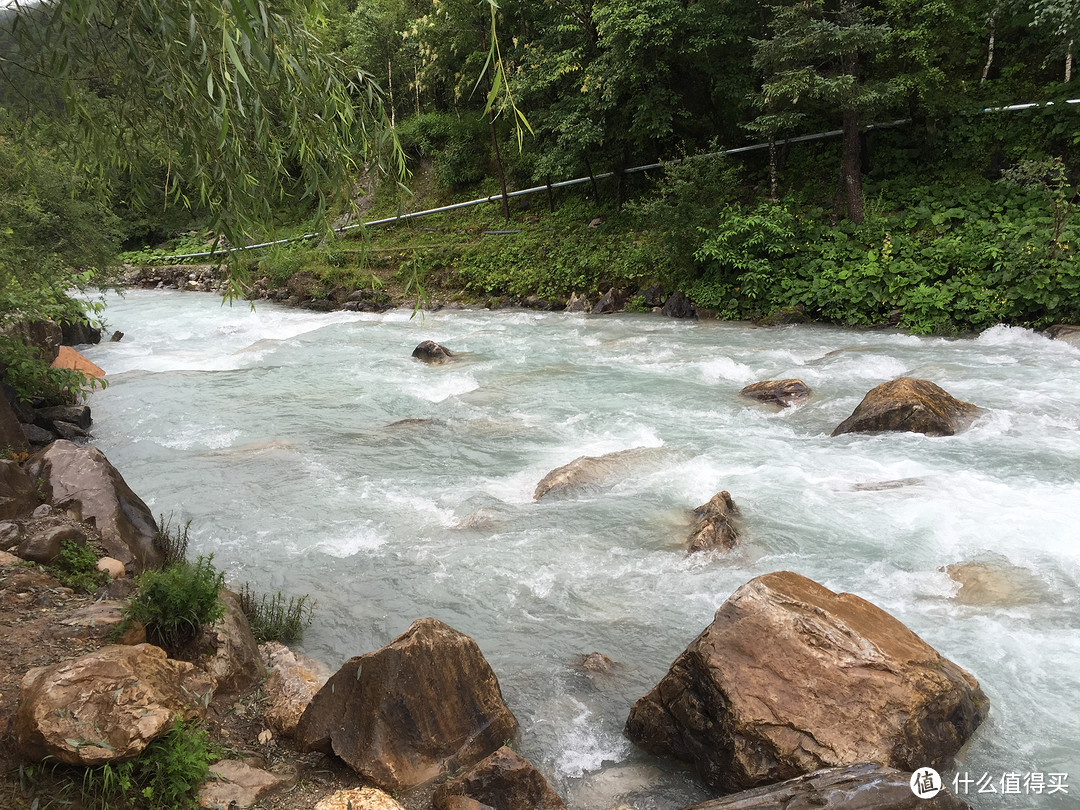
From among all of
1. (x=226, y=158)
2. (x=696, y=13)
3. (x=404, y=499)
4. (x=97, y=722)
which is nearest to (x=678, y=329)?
(x=696, y=13)

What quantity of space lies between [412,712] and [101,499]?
13.1 feet

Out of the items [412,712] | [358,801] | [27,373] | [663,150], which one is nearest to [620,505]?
[412,712]

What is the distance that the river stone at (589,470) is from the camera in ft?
26.8

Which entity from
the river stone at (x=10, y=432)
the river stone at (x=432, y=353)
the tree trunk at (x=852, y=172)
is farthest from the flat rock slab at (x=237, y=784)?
the tree trunk at (x=852, y=172)

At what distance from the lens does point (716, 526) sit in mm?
6828

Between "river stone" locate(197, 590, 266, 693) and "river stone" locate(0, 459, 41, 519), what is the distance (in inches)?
92.3

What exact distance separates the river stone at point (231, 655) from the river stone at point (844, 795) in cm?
288

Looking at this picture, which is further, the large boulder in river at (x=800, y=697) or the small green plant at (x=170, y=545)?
the small green plant at (x=170, y=545)

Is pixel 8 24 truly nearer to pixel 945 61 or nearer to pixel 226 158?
pixel 226 158

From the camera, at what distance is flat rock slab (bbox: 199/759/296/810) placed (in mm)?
3559

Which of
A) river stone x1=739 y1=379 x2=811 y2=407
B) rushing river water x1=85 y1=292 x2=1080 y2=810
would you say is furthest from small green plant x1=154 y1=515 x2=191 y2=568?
river stone x1=739 y1=379 x2=811 y2=407

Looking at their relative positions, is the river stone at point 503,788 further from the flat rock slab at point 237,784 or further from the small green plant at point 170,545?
the small green plant at point 170,545

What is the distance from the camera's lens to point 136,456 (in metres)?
9.84

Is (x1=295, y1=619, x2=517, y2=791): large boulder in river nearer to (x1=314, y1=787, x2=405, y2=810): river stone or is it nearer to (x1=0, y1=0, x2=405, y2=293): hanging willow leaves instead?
(x1=314, y1=787, x2=405, y2=810): river stone
